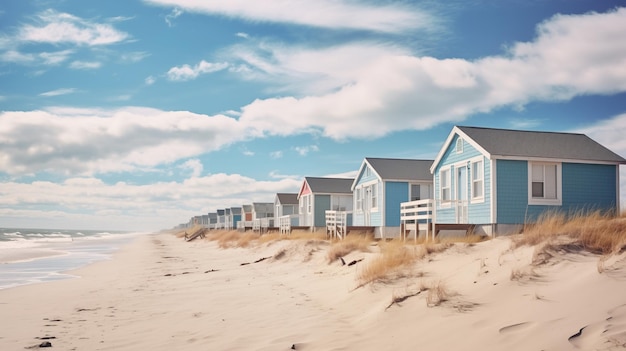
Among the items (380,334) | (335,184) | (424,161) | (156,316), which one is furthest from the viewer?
(335,184)

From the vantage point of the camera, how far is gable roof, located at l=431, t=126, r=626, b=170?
2231 centimetres

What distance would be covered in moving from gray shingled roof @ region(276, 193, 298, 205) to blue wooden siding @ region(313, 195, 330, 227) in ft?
38.2

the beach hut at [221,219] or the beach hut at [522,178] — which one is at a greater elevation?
the beach hut at [522,178]

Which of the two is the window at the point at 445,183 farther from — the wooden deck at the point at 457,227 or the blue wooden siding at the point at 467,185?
the wooden deck at the point at 457,227

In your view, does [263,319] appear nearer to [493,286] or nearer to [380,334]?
[380,334]

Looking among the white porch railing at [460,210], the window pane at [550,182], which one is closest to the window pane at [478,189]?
the white porch railing at [460,210]

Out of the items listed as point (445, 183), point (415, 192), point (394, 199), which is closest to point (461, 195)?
point (445, 183)

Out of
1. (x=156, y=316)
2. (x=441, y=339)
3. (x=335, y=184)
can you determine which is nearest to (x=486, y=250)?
(x=441, y=339)

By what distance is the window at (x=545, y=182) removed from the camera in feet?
73.6

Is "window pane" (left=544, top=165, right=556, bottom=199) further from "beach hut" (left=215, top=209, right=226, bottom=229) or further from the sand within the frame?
"beach hut" (left=215, top=209, right=226, bottom=229)

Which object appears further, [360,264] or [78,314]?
[360,264]

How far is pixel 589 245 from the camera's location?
28.5 feet

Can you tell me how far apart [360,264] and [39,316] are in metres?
7.06

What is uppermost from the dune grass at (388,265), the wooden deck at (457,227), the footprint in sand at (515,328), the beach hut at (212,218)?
the wooden deck at (457,227)
